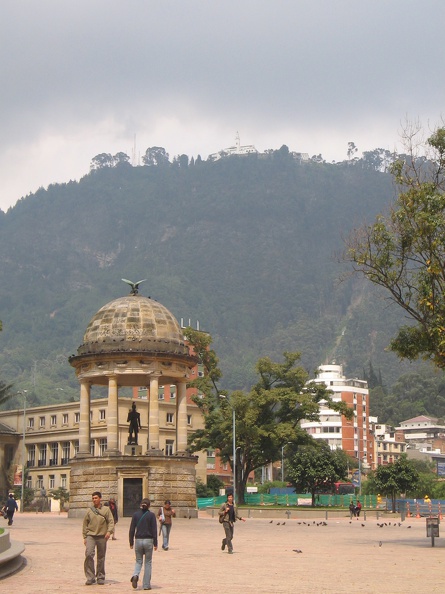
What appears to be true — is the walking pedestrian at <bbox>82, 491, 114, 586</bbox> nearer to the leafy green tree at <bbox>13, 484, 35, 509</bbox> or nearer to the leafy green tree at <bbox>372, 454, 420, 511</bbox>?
the leafy green tree at <bbox>372, 454, 420, 511</bbox>

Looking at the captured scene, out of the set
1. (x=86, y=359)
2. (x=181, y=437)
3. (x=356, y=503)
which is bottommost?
(x=356, y=503)

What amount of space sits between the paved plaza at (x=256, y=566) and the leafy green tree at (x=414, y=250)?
723 cm

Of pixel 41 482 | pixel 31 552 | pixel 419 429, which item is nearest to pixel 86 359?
pixel 31 552

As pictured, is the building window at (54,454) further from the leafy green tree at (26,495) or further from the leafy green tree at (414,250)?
the leafy green tree at (414,250)

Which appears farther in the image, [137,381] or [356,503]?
[356,503]

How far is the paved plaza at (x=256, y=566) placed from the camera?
62.3ft

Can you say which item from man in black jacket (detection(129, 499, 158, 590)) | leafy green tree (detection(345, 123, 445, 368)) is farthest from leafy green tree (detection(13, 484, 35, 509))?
man in black jacket (detection(129, 499, 158, 590))

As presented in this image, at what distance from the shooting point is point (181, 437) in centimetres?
5812

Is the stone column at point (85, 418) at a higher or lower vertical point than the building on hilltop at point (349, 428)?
lower

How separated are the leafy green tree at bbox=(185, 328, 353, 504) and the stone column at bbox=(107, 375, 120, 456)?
17.0m

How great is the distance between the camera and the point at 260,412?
74.7 m

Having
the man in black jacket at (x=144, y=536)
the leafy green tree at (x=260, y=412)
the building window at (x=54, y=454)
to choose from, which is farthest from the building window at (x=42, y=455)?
the man in black jacket at (x=144, y=536)

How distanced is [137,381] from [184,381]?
3124mm

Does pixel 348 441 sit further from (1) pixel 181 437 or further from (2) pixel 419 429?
(1) pixel 181 437
